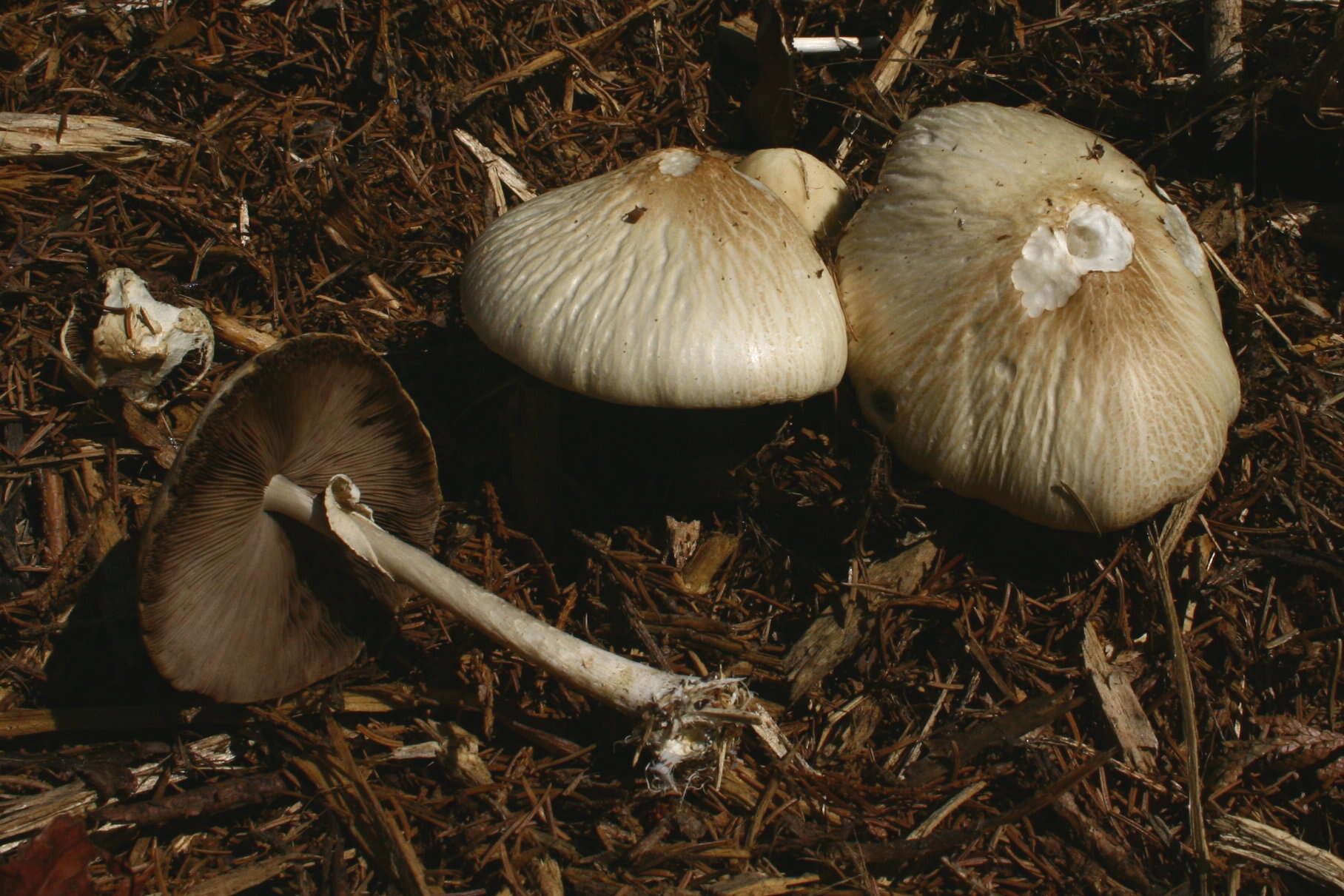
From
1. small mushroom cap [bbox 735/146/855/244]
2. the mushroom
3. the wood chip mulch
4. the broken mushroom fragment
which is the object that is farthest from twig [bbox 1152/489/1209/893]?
the broken mushroom fragment

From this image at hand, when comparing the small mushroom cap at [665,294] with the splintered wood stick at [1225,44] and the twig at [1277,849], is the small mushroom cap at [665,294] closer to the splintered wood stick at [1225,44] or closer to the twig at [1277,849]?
the twig at [1277,849]

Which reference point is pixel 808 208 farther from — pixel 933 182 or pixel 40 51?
pixel 40 51

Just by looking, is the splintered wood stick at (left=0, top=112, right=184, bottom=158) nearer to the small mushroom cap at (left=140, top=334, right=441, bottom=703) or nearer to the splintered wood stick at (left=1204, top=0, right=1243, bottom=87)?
the small mushroom cap at (left=140, top=334, right=441, bottom=703)

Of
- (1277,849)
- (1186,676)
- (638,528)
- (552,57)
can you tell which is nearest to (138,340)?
(638,528)

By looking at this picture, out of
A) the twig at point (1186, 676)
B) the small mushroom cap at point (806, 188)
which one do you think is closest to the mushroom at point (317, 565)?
the twig at point (1186, 676)

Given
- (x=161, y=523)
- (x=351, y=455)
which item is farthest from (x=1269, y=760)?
(x=161, y=523)

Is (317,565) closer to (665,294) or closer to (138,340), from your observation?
(138,340)
